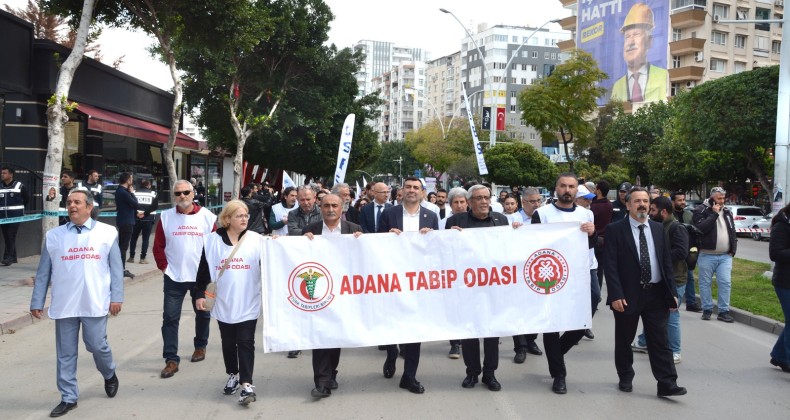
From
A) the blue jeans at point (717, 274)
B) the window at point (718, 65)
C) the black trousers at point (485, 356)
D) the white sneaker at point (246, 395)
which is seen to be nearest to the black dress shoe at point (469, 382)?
the black trousers at point (485, 356)

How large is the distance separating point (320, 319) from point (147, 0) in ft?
41.7

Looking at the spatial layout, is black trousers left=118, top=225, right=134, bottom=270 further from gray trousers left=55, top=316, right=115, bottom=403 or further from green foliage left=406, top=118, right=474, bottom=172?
green foliage left=406, top=118, right=474, bottom=172

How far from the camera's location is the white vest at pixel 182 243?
23.3 ft

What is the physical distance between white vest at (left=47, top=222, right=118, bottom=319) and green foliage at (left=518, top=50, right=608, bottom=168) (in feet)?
101

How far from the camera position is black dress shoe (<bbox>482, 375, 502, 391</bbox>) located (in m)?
6.50

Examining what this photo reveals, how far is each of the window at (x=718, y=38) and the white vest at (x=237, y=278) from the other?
67987 millimetres

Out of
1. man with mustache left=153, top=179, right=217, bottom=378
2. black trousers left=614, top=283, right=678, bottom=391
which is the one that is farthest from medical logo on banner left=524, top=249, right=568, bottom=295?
man with mustache left=153, top=179, right=217, bottom=378

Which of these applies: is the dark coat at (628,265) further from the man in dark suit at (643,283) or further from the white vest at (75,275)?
the white vest at (75,275)

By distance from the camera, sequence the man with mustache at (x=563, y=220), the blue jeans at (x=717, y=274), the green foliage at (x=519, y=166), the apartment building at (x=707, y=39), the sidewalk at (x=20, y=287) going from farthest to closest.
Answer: the apartment building at (x=707, y=39) < the green foliage at (x=519, y=166) < the blue jeans at (x=717, y=274) < the sidewalk at (x=20, y=287) < the man with mustache at (x=563, y=220)

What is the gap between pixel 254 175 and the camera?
4709 cm

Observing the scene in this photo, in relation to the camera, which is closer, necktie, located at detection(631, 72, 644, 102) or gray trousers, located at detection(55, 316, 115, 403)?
gray trousers, located at detection(55, 316, 115, 403)

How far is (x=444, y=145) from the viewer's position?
79.1 meters

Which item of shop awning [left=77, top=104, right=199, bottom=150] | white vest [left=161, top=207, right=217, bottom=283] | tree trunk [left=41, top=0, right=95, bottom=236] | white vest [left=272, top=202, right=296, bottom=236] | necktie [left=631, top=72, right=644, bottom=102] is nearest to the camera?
white vest [left=161, top=207, right=217, bottom=283]

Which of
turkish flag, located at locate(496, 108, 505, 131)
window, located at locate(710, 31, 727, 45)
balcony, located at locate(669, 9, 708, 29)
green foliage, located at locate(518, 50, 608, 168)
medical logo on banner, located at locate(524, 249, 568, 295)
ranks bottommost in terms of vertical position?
medical logo on banner, located at locate(524, 249, 568, 295)
